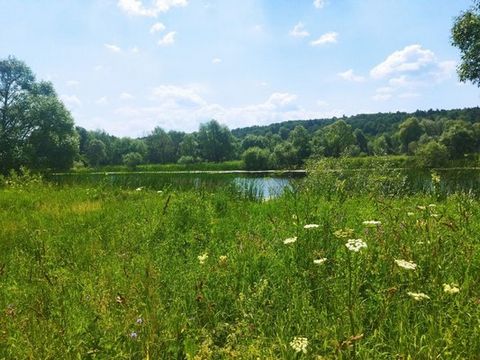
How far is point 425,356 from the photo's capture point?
2639 mm

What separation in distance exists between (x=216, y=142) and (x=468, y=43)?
90.0 metres

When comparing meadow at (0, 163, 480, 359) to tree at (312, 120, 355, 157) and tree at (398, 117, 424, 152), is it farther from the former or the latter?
tree at (398, 117, 424, 152)

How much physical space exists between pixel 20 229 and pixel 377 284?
7.69m

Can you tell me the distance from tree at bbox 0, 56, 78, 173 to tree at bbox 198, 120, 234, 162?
6320 cm

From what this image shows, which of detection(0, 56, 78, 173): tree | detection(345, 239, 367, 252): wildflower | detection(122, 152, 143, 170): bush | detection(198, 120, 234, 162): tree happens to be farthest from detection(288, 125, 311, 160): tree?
detection(345, 239, 367, 252): wildflower

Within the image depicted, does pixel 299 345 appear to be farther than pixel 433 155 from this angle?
No

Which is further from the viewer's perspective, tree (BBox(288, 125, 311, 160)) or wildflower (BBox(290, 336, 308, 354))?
tree (BBox(288, 125, 311, 160))

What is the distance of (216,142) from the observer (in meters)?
109

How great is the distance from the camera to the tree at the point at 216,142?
359ft

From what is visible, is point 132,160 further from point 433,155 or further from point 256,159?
point 433,155

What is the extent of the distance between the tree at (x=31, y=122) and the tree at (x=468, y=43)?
140ft

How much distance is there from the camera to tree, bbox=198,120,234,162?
109438 mm

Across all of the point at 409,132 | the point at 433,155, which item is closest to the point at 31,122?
the point at 433,155

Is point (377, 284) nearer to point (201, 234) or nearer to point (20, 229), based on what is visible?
point (201, 234)
